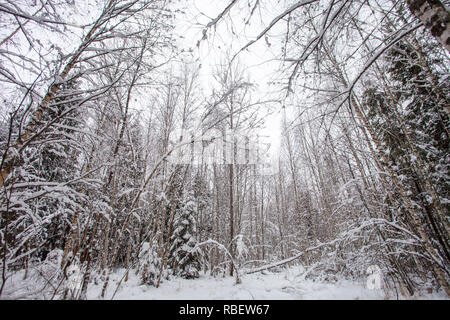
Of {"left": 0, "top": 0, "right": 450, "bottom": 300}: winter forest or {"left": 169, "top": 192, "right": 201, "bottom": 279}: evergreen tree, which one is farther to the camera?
{"left": 169, "top": 192, "right": 201, "bottom": 279}: evergreen tree

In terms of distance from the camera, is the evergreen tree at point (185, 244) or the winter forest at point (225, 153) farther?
the evergreen tree at point (185, 244)

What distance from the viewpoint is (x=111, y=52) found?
311 centimetres

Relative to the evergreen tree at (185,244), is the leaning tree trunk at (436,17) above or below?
above

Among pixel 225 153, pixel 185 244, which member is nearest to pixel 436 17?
pixel 225 153

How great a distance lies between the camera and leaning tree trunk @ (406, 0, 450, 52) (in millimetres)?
1299

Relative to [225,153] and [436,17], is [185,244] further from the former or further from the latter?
[436,17]

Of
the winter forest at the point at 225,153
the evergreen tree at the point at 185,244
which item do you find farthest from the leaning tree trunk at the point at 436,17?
the evergreen tree at the point at 185,244

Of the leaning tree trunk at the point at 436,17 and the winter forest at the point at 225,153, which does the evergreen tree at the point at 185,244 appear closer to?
the winter forest at the point at 225,153

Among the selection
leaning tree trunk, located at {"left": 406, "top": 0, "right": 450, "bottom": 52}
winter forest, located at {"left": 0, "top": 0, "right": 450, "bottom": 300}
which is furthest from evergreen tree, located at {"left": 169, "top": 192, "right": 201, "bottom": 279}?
leaning tree trunk, located at {"left": 406, "top": 0, "right": 450, "bottom": 52}

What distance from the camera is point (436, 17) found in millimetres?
1324

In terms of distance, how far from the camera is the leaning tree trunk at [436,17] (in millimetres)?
1299

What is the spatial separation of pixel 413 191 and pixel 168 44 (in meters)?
7.30

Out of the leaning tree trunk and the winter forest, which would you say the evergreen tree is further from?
the leaning tree trunk
